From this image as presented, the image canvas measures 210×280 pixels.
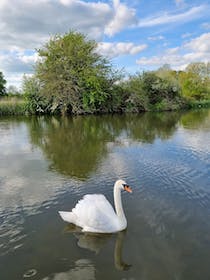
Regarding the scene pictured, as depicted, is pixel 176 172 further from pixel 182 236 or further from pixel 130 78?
pixel 130 78

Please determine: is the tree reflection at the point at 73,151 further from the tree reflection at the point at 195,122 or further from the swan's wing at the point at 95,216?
the tree reflection at the point at 195,122

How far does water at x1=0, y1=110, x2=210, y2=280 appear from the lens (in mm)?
3448

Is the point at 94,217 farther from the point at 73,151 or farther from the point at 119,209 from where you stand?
the point at 73,151

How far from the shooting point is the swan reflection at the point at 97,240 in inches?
148

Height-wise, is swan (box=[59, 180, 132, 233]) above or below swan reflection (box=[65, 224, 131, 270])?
above

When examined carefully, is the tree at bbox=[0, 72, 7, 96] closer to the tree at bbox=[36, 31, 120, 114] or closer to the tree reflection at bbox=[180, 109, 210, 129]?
the tree at bbox=[36, 31, 120, 114]

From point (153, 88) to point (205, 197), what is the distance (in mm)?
30644

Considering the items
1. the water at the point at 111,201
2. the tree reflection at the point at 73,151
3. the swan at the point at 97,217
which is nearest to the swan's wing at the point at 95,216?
the swan at the point at 97,217

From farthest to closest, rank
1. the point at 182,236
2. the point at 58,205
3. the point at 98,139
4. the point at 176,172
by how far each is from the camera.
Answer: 1. the point at 98,139
2. the point at 176,172
3. the point at 58,205
4. the point at 182,236

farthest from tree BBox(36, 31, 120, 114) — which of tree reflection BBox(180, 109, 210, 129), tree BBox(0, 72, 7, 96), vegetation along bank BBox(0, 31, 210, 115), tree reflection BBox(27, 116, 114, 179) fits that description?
tree BBox(0, 72, 7, 96)

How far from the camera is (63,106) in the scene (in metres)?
28.7

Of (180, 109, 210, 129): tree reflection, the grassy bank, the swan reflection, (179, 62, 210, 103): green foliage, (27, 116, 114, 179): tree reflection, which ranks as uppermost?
(179, 62, 210, 103): green foliage

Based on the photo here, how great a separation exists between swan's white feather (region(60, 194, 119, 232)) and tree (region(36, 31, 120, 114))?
24.0 meters

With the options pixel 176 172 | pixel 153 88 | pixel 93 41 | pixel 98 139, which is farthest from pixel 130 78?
pixel 176 172
